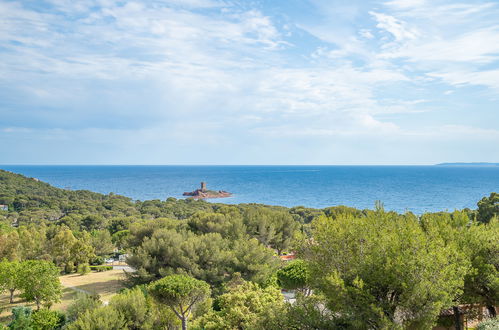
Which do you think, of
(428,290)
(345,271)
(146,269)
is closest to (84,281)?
(146,269)

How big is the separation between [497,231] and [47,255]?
28.9 meters

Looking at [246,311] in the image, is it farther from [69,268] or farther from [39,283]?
[69,268]

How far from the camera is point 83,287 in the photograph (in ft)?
79.2

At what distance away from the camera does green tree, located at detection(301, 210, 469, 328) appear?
8516 millimetres

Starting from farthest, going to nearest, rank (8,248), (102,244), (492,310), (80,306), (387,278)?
1. (102,244)
2. (8,248)
3. (80,306)
4. (492,310)
5. (387,278)

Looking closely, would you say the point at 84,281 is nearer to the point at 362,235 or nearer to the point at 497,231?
the point at 362,235

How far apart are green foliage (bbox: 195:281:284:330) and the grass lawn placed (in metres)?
8.87

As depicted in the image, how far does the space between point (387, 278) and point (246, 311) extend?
16.8 ft

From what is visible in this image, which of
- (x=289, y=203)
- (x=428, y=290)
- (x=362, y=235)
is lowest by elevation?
(x=289, y=203)

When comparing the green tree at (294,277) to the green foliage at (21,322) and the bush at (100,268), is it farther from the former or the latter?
the bush at (100,268)

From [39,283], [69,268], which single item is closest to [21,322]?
[39,283]

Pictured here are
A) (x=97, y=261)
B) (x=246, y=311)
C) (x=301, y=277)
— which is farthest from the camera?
(x=97, y=261)

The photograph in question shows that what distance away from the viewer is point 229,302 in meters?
12.9

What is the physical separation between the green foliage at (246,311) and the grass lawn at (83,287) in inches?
349
